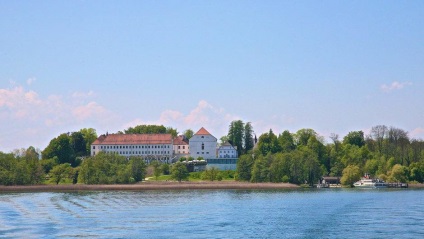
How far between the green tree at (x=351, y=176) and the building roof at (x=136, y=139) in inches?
2615

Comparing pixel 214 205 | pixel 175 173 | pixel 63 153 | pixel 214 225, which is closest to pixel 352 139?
pixel 175 173

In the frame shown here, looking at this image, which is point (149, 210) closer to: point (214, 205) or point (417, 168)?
point (214, 205)

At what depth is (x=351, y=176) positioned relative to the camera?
124812 millimetres

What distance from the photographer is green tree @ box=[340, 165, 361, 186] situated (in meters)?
125

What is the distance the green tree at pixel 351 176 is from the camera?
4914 inches

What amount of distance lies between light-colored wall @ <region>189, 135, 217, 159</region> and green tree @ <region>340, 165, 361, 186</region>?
53.6 m

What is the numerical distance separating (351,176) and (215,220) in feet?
252

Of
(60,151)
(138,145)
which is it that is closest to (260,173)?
(60,151)

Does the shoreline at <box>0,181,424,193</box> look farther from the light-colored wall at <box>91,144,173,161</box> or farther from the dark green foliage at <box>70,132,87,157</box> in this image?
the dark green foliage at <box>70,132,87,157</box>

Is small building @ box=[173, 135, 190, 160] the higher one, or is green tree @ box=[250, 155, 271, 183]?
small building @ box=[173, 135, 190, 160]

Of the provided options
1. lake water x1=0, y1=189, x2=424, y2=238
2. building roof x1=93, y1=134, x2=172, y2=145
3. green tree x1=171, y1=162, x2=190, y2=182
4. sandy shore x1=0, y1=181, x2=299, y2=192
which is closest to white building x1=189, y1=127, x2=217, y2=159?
building roof x1=93, y1=134, x2=172, y2=145

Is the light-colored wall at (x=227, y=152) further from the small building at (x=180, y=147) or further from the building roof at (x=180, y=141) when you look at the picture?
the building roof at (x=180, y=141)

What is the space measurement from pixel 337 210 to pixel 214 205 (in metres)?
14.1

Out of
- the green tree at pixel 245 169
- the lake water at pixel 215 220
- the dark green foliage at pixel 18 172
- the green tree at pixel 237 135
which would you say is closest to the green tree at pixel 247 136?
the green tree at pixel 237 135
